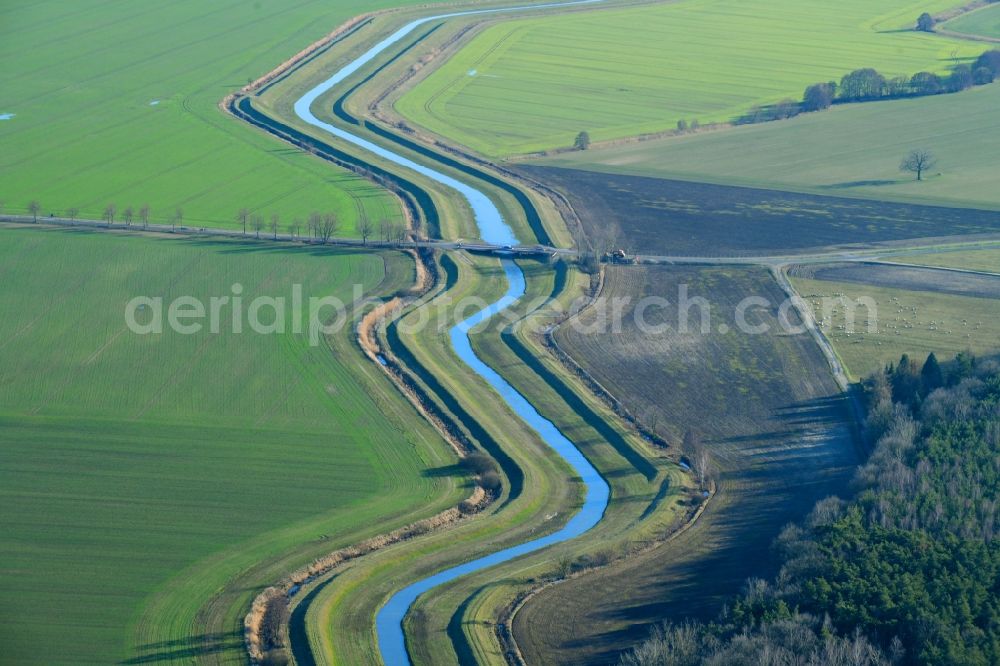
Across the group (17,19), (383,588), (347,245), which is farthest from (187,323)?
(17,19)

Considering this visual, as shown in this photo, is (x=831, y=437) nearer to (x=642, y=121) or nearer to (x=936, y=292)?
(x=936, y=292)

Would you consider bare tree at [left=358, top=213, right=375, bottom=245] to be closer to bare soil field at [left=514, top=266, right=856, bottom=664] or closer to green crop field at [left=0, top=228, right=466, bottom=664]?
green crop field at [left=0, top=228, right=466, bottom=664]

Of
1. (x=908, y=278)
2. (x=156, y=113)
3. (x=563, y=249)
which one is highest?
(x=156, y=113)

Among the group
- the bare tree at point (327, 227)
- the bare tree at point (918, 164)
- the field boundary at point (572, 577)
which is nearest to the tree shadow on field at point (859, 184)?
the bare tree at point (918, 164)

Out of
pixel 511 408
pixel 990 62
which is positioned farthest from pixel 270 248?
pixel 990 62

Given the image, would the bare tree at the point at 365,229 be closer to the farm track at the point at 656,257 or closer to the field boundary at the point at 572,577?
the farm track at the point at 656,257

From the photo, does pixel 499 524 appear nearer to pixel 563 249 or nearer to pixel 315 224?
pixel 563 249

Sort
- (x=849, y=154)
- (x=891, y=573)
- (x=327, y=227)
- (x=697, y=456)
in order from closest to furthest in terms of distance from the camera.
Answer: (x=891, y=573) < (x=697, y=456) < (x=327, y=227) < (x=849, y=154)
